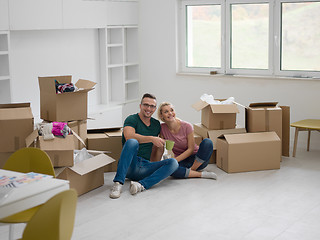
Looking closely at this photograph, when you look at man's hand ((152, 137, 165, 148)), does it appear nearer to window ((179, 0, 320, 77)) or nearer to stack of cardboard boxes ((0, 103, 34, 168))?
stack of cardboard boxes ((0, 103, 34, 168))

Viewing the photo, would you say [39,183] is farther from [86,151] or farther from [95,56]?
[95,56]

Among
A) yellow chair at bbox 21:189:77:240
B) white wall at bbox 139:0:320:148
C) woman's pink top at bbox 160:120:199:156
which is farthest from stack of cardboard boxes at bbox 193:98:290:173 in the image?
yellow chair at bbox 21:189:77:240

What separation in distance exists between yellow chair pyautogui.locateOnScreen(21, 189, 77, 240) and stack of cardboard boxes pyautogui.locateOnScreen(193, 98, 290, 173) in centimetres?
284

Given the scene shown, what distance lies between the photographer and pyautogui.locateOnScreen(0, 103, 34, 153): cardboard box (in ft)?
13.9

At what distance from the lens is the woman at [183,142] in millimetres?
4738

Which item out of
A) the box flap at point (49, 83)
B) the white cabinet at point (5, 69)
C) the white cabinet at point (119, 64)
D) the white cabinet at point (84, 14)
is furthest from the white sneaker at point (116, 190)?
the white cabinet at point (119, 64)

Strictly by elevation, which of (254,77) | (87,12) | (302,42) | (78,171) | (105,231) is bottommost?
(105,231)

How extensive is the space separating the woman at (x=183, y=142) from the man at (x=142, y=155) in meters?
0.10

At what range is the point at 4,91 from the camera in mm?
5512

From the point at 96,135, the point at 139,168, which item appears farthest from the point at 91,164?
the point at 96,135

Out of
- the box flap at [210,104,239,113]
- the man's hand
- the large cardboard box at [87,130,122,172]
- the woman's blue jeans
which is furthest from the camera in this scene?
the box flap at [210,104,239,113]

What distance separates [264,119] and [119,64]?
2.49 meters

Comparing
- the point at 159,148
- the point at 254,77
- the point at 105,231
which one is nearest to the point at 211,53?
the point at 254,77

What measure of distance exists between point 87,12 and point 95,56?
71cm
